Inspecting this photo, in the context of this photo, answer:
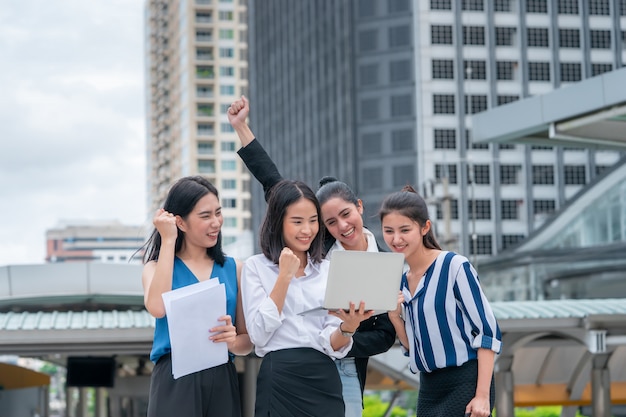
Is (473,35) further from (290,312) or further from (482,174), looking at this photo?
(290,312)

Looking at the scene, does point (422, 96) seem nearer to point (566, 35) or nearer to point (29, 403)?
point (566, 35)

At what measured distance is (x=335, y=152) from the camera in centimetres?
8481

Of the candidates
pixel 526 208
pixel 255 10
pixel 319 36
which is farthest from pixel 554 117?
pixel 255 10

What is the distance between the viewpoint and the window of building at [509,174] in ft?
265

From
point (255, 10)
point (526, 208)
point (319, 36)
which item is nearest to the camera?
point (526, 208)

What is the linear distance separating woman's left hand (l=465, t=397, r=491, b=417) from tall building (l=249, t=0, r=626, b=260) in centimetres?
7418

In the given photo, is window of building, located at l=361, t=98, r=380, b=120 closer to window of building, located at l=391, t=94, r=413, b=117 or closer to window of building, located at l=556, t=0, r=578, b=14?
window of building, located at l=391, t=94, r=413, b=117

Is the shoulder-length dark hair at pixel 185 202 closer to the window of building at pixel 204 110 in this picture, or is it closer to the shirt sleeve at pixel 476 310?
the shirt sleeve at pixel 476 310

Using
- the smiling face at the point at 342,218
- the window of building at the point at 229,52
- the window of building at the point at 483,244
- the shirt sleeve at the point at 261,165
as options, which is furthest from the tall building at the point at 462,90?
the smiling face at the point at 342,218

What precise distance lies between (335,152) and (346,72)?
19.1ft

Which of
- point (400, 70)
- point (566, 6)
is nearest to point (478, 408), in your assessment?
point (400, 70)

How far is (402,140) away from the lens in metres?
81.9

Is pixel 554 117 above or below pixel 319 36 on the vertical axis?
below

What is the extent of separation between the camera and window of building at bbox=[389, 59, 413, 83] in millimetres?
82875
